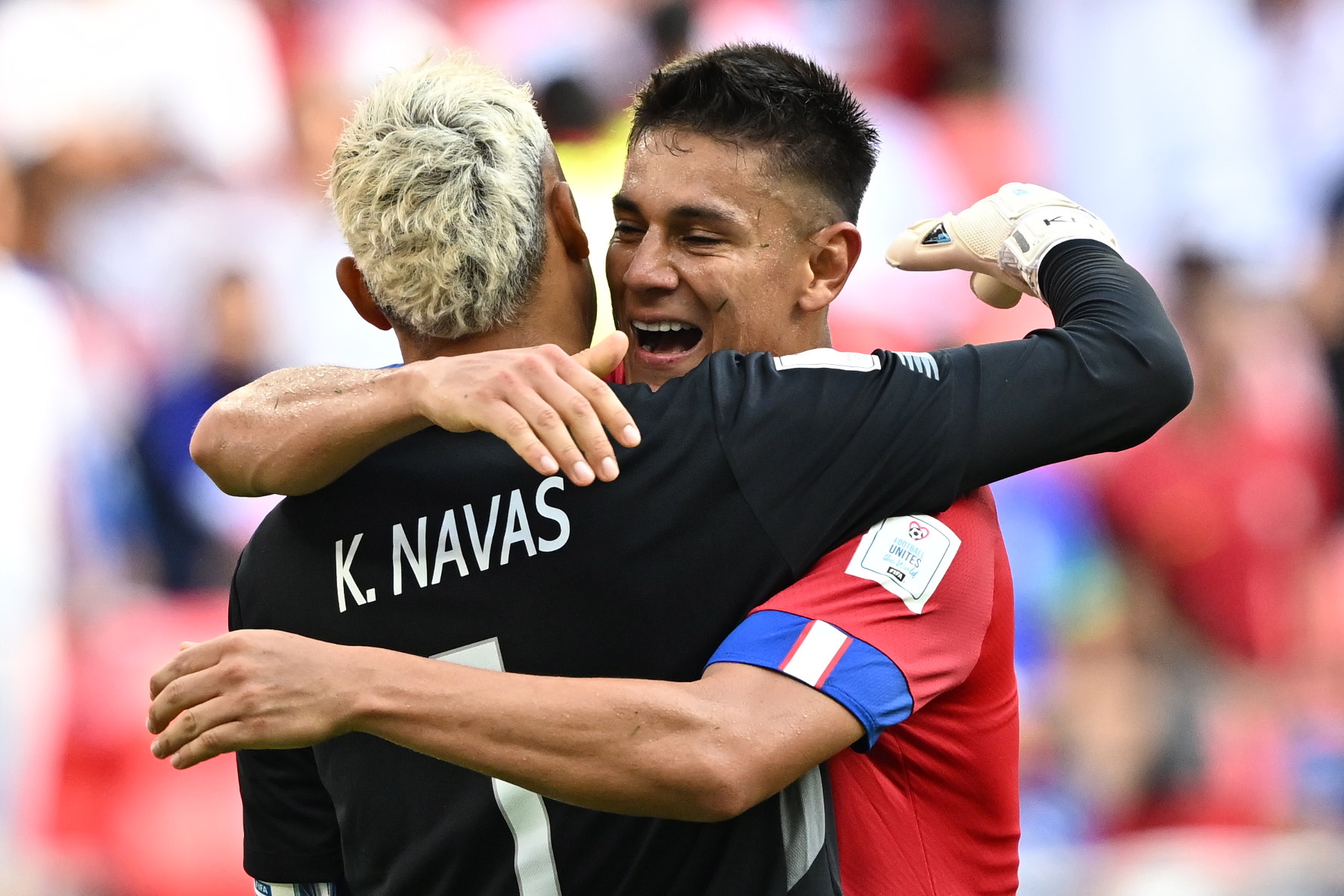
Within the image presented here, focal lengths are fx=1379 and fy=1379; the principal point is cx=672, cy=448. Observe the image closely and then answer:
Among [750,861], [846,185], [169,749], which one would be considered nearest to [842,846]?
[750,861]

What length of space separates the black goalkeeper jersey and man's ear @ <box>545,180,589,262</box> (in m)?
0.35

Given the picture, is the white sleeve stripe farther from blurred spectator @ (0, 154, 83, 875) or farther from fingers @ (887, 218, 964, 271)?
blurred spectator @ (0, 154, 83, 875)

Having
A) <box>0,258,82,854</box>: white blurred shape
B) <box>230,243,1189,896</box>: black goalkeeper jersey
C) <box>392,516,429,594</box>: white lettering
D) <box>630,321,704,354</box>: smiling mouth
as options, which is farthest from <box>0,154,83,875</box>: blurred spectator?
<box>392,516,429,594</box>: white lettering

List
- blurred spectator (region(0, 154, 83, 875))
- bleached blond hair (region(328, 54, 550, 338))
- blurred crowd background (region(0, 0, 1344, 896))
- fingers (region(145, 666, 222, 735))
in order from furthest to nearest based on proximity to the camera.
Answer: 1. blurred crowd background (region(0, 0, 1344, 896))
2. blurred spectator (region(0, 154, 83, 875))
3. bleached blond hair (region(328, 54, 550, 338))
4. fingers (region(145, 666, 222, 735))

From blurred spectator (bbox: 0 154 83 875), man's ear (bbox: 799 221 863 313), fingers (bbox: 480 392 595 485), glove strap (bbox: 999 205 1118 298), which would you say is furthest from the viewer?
blurred spectator (bbox: 0 154 83 875)

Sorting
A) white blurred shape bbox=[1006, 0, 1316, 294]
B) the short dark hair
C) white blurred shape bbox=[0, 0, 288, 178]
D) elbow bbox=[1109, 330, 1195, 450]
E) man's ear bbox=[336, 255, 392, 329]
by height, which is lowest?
elbow bbox=[1109, 330, 1195, 450]

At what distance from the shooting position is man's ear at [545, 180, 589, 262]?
219 centimetres

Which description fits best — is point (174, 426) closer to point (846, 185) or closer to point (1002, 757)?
point (846, 185)

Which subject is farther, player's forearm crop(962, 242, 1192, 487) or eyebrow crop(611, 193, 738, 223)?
eyebrow crop(611, 193, 738, 223)

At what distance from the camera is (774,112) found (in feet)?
8.25

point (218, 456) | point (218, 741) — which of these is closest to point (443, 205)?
point (218, 456)

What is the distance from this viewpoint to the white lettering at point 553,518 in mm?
1937

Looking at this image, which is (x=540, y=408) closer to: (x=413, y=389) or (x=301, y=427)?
(x=413, y=389)

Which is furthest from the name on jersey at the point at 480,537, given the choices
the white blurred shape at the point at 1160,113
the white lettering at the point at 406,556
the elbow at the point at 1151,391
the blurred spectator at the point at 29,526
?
the white blurred shape at the point at 1160,113
